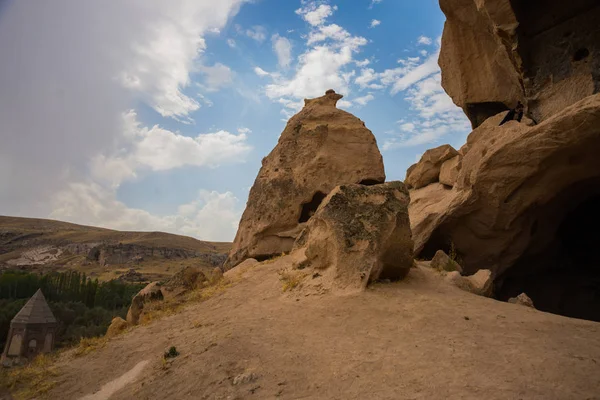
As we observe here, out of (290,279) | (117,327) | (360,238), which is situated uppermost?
(360,238)

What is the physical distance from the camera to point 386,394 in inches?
155

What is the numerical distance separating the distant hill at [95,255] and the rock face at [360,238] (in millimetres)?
55478

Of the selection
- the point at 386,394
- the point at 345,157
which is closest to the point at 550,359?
the point at 386,394

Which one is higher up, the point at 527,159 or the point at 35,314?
the point at 527,159

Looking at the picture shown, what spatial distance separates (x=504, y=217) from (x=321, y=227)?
595 centimetres

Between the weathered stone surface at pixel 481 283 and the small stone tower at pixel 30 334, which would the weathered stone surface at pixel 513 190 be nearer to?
the weathered stone surface at pixel 481 283

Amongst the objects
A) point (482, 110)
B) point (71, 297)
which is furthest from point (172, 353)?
point (71, 297)

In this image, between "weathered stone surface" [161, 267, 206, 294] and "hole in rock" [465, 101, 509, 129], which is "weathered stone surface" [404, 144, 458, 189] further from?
"weathered stone surface" [161, 267, 206, 294]

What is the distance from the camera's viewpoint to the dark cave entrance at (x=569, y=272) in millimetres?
13227

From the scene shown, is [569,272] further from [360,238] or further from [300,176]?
[360,238]

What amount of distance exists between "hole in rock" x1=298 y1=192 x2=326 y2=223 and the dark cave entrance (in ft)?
21.1

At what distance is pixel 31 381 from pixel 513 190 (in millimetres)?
11414

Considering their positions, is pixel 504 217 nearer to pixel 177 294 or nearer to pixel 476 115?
pixel 476 115

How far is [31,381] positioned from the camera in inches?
285
